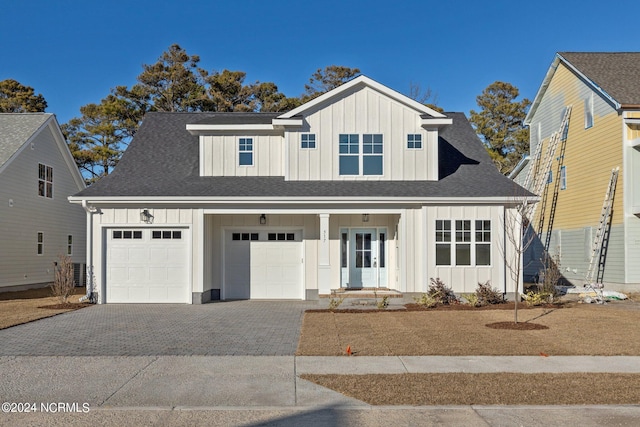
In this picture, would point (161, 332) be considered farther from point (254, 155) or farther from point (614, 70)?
point (614, 70)

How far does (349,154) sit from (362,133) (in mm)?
747

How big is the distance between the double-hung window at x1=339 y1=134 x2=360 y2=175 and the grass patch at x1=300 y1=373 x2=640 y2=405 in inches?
417

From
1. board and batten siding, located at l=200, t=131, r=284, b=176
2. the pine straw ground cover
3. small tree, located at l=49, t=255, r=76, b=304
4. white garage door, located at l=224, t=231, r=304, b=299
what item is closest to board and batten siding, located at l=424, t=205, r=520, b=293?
the pine straw ground cover

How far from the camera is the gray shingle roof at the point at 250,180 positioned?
16.9m

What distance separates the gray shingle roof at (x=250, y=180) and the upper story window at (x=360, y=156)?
44cm

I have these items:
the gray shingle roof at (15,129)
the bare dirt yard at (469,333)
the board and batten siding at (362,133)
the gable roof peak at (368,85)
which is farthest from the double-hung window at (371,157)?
the gray shingle roof at (15,129)

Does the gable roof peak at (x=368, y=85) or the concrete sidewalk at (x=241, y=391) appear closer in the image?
the concrete sidewalk at (x=241, y=391)

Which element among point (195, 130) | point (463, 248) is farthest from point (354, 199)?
point (195, 130)

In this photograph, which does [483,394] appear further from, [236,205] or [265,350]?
[236,205]

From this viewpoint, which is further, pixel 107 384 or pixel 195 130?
pixel 195 130

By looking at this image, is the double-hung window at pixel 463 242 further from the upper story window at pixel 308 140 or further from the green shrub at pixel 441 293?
the upper story window at pixel 308 140

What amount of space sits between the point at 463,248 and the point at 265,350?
8.73m

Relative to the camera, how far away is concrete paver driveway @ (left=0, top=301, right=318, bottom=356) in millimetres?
9680

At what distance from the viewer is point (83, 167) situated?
36844 millimetres
